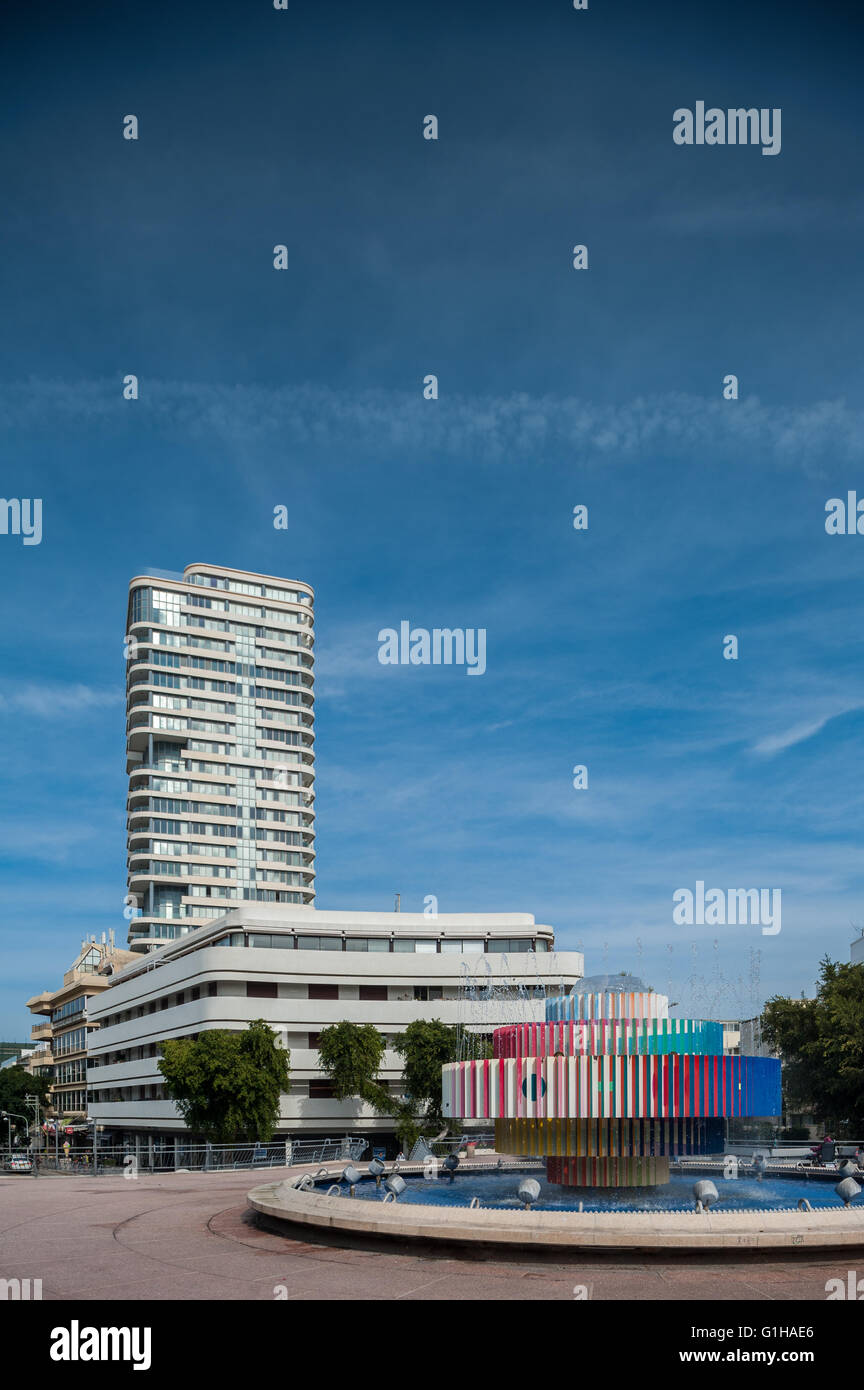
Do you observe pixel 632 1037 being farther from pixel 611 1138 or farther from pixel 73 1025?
pixel 73 1025

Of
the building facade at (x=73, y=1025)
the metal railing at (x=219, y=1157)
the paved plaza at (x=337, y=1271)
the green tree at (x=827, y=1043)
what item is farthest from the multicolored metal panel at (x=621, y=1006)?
the building facade at (x=73, y=1025)

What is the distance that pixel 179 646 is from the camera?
382 ft

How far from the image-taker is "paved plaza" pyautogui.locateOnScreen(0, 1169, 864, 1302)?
1511 cm

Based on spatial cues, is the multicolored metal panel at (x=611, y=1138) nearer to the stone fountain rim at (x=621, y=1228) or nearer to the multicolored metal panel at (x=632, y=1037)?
the multicolored metal panel at (x=632, y=1037)

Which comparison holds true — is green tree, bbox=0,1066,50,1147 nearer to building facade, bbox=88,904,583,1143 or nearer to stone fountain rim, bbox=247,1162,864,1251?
building facade, bbox=88,904,583,1143

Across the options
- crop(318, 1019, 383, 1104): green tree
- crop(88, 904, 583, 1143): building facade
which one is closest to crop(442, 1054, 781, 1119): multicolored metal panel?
crop(318, 1019, 383, 1104): green tree

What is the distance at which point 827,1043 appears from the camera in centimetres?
→ 5456

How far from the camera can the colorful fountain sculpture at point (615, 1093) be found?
23.7 meters

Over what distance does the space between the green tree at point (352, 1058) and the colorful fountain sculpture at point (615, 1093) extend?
4369 cm

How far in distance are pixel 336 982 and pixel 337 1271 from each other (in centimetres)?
5878
